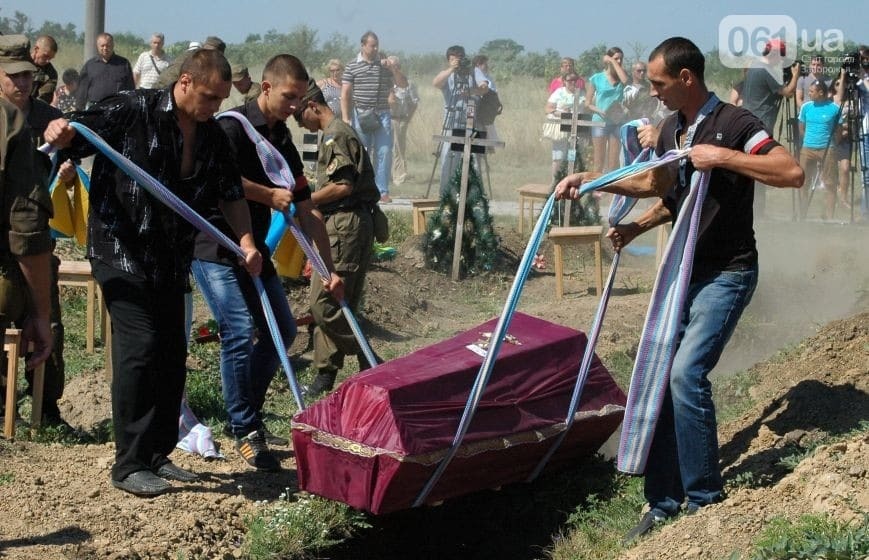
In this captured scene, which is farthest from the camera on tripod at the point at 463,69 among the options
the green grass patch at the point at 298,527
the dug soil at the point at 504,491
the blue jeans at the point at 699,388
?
the blue jeans at the point at 699,388

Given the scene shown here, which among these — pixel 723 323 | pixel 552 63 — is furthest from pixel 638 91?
pixel 552 63

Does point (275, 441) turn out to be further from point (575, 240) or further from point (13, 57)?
point (575, 240)

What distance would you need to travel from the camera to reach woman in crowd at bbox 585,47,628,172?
1825cm

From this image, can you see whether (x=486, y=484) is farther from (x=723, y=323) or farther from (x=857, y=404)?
(x=857, y=404)

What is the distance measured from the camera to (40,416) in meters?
6.75

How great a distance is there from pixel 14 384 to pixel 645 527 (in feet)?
10.8

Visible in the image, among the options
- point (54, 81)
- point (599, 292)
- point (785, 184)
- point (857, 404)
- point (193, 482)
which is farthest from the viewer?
point (599, 292)

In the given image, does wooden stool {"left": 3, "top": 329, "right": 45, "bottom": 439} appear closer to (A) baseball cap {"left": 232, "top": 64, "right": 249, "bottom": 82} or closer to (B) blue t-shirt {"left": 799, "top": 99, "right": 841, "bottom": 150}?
(A) baseball cap {"left": 232, "top": 64, "right": 249, "bottom": 82}

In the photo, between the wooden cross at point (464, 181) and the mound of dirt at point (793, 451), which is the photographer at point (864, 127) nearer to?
the wooden cross at point (464, 181)

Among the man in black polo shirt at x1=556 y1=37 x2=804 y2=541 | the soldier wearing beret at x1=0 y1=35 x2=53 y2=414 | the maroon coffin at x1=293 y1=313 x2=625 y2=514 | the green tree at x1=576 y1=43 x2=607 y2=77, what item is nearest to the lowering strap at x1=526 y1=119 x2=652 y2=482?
the maroon coffin at x1=293 y1=313 x2=625 y2=514

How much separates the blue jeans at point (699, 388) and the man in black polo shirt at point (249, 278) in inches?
76.8

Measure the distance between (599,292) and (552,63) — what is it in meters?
35.8

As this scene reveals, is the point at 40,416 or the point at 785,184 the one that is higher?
the point at 785,184

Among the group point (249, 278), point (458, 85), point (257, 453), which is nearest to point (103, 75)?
point (458, 85)
